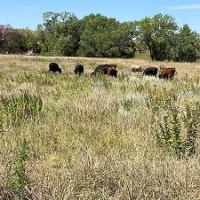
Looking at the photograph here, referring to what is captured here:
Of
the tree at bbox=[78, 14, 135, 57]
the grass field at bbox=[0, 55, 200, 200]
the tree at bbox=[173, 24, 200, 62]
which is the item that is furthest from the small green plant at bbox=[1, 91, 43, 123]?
the tree at bbox=[173, 24, 200, 62]

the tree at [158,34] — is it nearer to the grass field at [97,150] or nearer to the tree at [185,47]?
the tree at [185,47]

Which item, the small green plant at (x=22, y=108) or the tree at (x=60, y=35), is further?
the tree at (x=60, y=35)

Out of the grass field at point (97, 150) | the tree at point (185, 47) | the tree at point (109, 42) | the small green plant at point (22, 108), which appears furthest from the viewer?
the tree at point (185, 47)

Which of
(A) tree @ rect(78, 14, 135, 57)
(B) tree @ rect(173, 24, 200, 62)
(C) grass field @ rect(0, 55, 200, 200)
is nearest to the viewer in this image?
(C) grass field @ rect(0, 55, 200, 200)

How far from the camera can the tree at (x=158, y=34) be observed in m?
96.6

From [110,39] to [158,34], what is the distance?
10.7m

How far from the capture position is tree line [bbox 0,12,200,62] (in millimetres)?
95188

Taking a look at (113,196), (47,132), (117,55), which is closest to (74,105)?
(47,132)

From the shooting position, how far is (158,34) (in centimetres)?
9800

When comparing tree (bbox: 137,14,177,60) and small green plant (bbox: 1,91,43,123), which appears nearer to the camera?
small green plant (bbox: 1,91,43,123)

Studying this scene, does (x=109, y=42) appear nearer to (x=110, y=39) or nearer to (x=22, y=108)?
(x=110, y=39)

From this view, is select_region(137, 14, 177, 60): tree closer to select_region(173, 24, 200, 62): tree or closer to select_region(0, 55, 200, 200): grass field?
select_region(173, 24, 200, 62): tree

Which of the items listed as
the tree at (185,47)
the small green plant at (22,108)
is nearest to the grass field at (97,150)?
the small green plant at (22,108)

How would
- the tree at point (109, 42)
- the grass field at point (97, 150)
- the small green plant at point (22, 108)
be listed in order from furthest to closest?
the tree at point (109, 42) < the small green plant at point (22, 108) < the grass field at point (97, 150)
